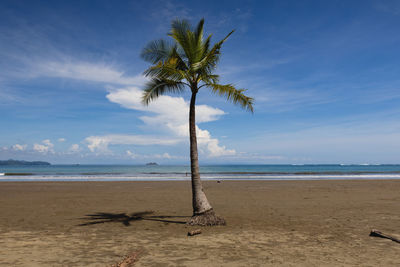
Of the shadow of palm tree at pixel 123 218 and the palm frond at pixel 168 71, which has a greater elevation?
the palm frond at pixel 168 71

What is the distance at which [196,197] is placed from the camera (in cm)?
1117

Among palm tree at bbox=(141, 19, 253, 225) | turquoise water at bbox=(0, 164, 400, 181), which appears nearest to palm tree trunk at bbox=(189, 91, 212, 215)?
palm tree at bbox=(141, 19, 253, 225)

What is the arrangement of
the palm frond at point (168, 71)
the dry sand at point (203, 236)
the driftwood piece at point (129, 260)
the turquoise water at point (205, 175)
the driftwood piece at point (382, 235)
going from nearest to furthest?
the driftwood piece at point (129, 260) < the dry sand at point (203, 236) < the driftwood piece at point (382, 235) < the palm frond at point (168, 71) < the turquoise water at point (205, 175)

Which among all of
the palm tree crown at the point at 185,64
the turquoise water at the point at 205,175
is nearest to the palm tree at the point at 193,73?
the palm tree crown at the point at 185,64

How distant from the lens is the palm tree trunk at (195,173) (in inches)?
438

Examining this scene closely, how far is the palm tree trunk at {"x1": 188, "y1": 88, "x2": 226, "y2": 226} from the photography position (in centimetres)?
1100

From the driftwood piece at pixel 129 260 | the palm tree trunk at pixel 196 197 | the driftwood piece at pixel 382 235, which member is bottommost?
the driftwood piece at pixel 382 235

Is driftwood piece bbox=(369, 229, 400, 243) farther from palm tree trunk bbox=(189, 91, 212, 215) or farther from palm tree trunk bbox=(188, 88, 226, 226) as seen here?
palm tree trunk bbox=(189, 91, 212, 215)

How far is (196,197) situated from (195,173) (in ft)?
3.14

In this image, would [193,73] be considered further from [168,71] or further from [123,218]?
[123,218]

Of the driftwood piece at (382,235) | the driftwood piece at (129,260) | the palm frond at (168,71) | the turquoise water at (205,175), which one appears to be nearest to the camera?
the driftwood piece at (129,260)

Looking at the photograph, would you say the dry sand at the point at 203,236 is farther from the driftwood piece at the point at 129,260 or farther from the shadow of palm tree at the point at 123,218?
the driftwood piece at the point at 129,260

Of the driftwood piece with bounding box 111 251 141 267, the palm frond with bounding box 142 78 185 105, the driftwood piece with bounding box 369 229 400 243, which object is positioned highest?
the palm frond with bounding box 142 78 185 105

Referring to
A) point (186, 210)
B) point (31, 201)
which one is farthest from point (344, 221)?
point (31, 201)
